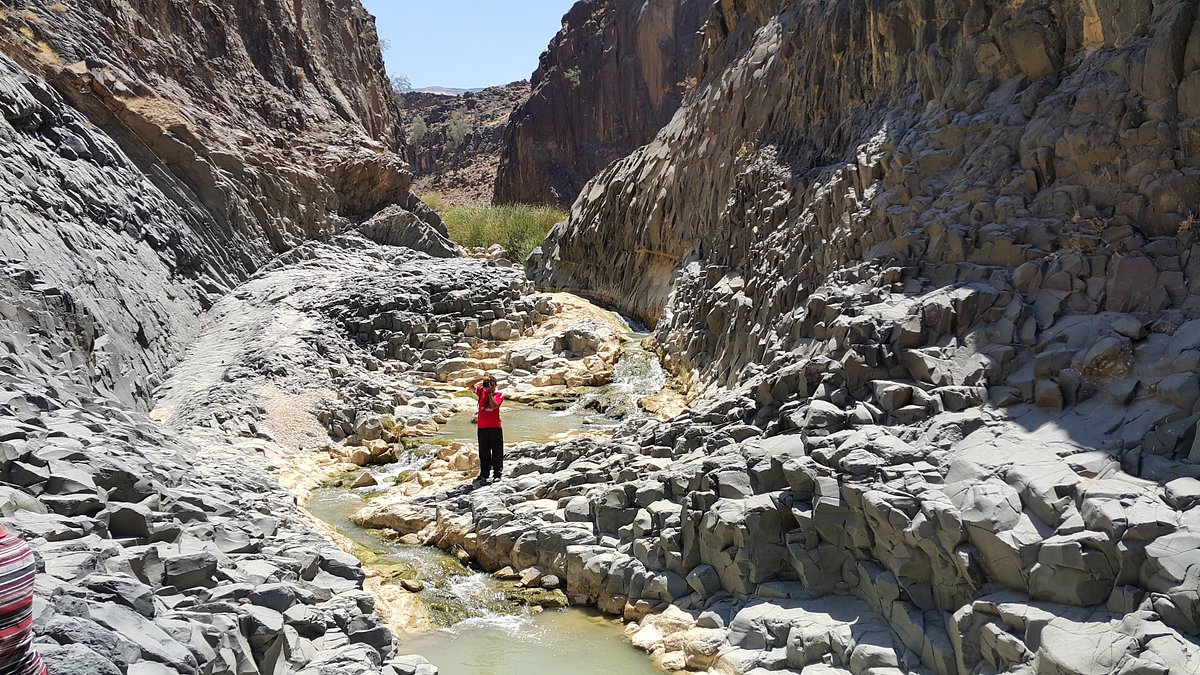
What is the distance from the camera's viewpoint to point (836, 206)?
11.2 metres

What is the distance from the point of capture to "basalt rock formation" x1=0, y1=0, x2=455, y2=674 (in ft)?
16.2

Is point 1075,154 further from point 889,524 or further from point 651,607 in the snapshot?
point 651,607

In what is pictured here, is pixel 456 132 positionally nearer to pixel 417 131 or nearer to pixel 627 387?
pixel 417 131

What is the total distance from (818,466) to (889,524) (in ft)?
2.88

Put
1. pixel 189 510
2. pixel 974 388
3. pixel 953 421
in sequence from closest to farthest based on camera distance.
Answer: pixel 189 510 < pixel 953 421 < pixel 974 388

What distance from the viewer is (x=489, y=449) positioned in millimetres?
10266

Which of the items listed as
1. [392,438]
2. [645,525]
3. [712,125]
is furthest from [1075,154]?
[712,125]

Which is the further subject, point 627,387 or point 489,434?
point 627,387

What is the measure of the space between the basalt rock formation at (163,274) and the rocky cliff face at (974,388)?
2.99 m

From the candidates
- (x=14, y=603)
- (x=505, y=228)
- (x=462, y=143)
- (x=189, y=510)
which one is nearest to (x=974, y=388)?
(x=189, y=510)

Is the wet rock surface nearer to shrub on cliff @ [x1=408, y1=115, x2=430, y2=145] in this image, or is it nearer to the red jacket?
the red jacket

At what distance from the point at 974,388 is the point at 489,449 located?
18.3 ft

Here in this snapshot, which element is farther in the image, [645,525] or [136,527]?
[645,525]

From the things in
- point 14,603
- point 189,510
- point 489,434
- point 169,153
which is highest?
point 169,153
